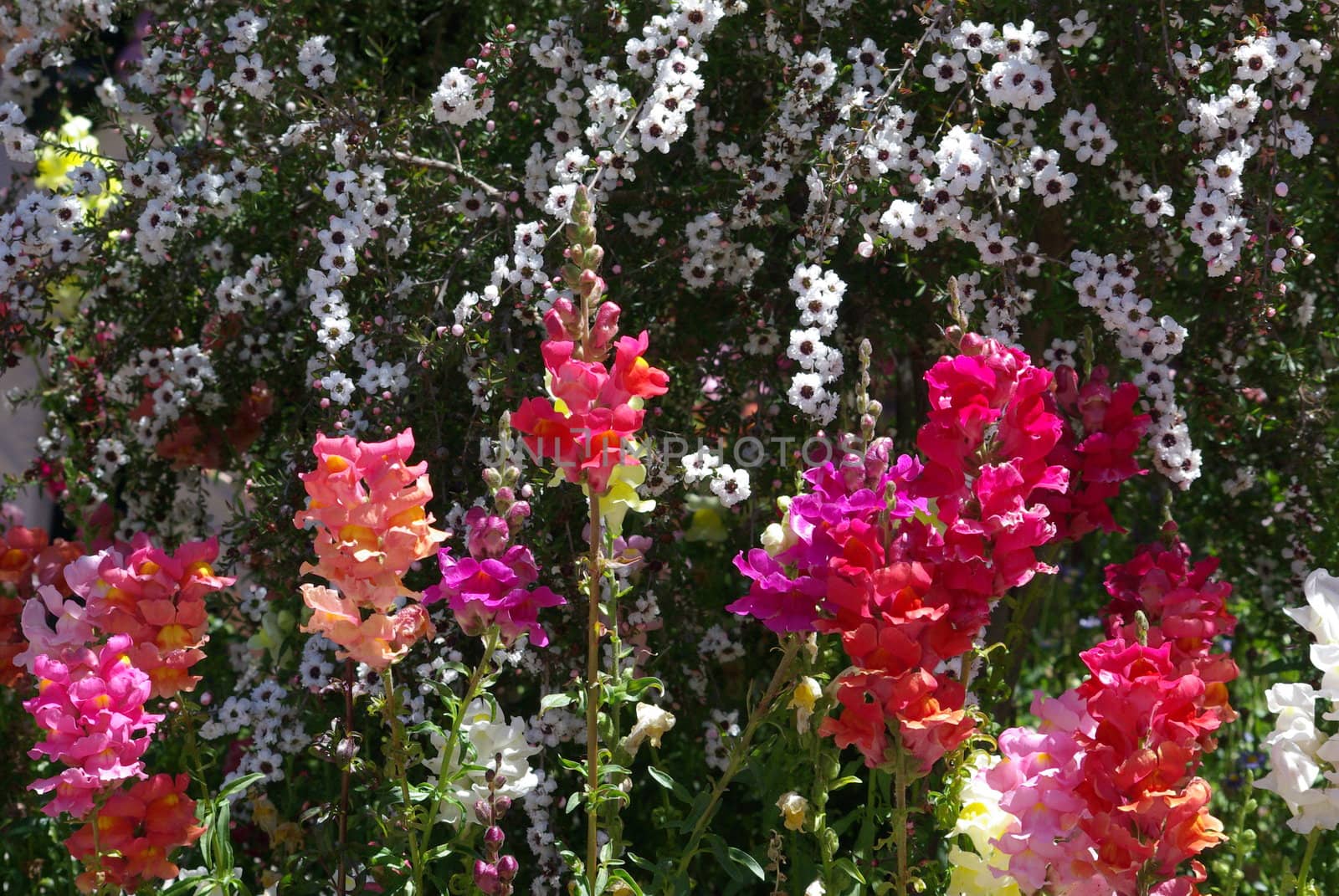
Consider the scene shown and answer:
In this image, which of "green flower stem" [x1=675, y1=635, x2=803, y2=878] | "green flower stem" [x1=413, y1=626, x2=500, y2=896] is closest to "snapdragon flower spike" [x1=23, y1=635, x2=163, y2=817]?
"green flower stem" [x1=413, y1=626, x2=500, y2=896]

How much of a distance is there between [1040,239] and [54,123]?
228 cm

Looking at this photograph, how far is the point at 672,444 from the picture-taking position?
2320 millimetres

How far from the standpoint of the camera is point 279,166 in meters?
2.57

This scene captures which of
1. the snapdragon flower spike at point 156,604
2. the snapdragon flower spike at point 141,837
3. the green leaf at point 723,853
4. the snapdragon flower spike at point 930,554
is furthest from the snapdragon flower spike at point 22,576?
the snapdragon flower spike at point 930,554

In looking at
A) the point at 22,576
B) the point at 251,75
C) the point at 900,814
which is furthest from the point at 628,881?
the point at 251,75

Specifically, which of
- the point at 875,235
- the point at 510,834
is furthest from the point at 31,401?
the point at 875,235

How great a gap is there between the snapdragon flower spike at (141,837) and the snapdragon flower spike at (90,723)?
8cm

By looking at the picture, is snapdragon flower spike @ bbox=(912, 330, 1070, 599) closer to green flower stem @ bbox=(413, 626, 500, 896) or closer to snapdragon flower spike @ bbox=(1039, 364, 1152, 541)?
snapdragon flower spike @ bbox=(1039, 364, 1152, 541)

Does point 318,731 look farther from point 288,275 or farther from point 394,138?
point 394,138

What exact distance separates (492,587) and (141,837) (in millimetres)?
646

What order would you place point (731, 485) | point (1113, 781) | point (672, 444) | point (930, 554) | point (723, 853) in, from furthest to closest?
point (672, 444)
point (731, 485)
point (723, 853)
point (930, 554)
point (1113, 781)

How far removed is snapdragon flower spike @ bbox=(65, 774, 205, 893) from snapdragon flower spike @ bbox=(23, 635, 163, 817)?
75 mm

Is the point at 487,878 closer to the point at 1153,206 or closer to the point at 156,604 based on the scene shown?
the point at 156,604

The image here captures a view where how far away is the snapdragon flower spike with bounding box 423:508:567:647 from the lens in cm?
158
